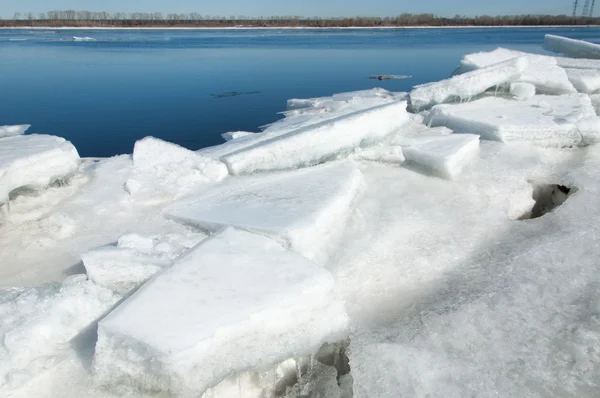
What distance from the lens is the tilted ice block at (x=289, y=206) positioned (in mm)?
2092

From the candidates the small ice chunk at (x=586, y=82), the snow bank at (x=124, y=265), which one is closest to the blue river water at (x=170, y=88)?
the snow bank at (x=124, y=265)

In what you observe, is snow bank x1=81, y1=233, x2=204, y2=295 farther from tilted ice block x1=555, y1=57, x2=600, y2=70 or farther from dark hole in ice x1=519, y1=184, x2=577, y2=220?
tilted ice block x1=555, y1=57, x2=600, y2=70

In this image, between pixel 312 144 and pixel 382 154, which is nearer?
pixel 312 144

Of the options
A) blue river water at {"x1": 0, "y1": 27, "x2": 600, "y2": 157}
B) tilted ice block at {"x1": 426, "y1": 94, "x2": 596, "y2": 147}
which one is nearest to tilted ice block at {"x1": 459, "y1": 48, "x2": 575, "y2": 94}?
tilted ice block at {"x1": 426, "y1": 94, "x2": 596, "y2": 147}

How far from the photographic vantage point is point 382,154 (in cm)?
356

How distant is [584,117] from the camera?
413cm

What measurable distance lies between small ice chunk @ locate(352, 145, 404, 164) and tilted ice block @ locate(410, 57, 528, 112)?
192cm

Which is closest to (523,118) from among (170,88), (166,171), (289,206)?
(289,206)

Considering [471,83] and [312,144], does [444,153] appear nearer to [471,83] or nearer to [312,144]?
[312,144]

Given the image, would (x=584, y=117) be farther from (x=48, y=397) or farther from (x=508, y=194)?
(x=48, y=397)

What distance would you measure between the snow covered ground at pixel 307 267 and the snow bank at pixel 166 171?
15 millimetres

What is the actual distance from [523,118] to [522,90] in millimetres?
1314

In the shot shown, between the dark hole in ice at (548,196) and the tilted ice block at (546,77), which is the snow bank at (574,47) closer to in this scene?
the tilted ice block at (546,77)

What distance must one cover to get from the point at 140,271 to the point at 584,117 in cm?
433
